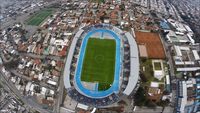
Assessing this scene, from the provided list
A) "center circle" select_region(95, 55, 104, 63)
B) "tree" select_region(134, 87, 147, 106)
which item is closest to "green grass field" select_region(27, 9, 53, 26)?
"center circle" select_region(95, 55, 104, 63)

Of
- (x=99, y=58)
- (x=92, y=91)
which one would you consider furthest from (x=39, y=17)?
(x=92, y=91)

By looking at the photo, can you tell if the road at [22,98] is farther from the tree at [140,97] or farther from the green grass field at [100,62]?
the tree at [140,97]

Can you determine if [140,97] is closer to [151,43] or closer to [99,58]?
Result: [99,58]

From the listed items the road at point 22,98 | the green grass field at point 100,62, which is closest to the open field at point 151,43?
the green grass field at point 100,62

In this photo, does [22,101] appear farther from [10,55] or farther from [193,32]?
[193,32]

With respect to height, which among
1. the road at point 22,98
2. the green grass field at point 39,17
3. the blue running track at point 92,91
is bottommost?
the road at point 22,98

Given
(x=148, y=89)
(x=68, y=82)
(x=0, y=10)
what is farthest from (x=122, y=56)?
(x=0, y=10)
